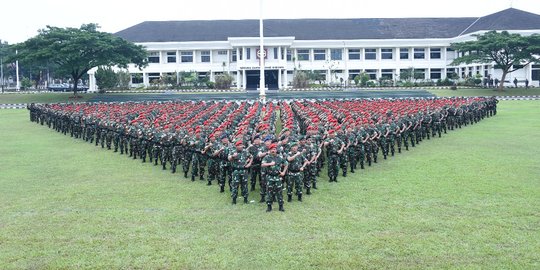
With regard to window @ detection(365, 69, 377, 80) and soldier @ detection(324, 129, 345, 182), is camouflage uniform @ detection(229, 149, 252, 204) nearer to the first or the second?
soldier @ detection(324, 129, 345, 182)

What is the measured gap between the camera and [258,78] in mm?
56500

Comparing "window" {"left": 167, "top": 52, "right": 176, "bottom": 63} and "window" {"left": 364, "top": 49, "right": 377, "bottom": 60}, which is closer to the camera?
"window" {"left": 167, "top": 52, "right": 176, "bottom": 63}

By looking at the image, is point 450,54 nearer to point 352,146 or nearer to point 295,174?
point 352,146

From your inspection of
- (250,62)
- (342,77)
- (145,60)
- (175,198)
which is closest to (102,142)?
(175,198)

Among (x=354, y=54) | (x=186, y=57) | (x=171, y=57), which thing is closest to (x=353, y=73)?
(x=354, y=54)

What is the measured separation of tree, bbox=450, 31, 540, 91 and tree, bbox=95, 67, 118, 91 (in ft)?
95.2

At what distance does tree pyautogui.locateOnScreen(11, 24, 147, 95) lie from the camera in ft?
131

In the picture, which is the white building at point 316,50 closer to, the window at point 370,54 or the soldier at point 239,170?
the window at point 370,54

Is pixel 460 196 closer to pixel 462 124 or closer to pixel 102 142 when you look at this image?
pixel 102 142

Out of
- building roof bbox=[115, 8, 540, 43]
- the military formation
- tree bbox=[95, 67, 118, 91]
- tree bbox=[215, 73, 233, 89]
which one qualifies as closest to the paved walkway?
tree bbox=[95, 67, 118, 91]

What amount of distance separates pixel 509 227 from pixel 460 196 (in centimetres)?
219

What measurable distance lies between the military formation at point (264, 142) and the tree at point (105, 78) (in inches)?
1090

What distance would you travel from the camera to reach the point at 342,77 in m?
59.2

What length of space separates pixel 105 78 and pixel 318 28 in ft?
74.7
